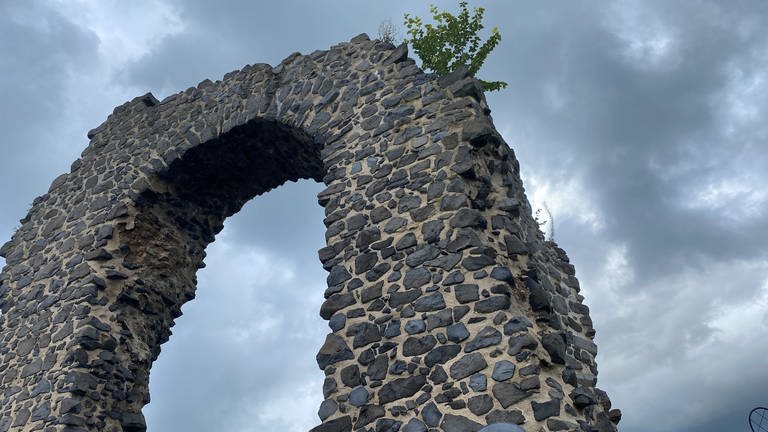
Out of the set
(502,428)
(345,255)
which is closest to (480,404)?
(502,428)

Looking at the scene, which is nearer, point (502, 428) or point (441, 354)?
point (502, 428)

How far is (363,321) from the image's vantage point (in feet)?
Answer: 18.4

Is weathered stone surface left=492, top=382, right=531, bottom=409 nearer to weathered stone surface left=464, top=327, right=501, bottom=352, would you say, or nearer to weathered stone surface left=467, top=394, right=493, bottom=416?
weathered stone surface left=467, top=394, right=493, bottom=416

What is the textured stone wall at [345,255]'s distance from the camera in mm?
4988

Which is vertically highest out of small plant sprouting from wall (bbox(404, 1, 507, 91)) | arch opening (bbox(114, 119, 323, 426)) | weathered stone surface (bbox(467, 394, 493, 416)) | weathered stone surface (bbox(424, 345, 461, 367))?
small plant sprouting from wall (bbox(404, 1, 507, 91))

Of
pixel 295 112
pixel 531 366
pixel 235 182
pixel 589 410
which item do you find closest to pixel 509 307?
pixel 531 366

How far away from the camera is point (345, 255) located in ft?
20.0

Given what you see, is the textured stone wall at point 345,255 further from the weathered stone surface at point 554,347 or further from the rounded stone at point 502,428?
the rounded stone at point 502,428

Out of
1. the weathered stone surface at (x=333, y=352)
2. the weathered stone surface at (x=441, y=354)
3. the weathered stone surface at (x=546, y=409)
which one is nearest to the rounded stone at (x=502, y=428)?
the weathered stone surface at (x=546, y=409)

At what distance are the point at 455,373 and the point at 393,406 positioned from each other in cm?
56

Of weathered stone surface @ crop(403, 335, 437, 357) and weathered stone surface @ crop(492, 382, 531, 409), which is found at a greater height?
weathered stone surface @ crop(403, 335, 437, 357)

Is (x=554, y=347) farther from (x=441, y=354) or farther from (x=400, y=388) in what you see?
(x=400, y=388)

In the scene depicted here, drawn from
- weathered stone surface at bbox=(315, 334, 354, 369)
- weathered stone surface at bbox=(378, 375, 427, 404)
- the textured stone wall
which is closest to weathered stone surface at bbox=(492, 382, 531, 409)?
the textured stone wall

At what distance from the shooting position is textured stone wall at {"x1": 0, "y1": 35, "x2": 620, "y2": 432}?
4988 mm
